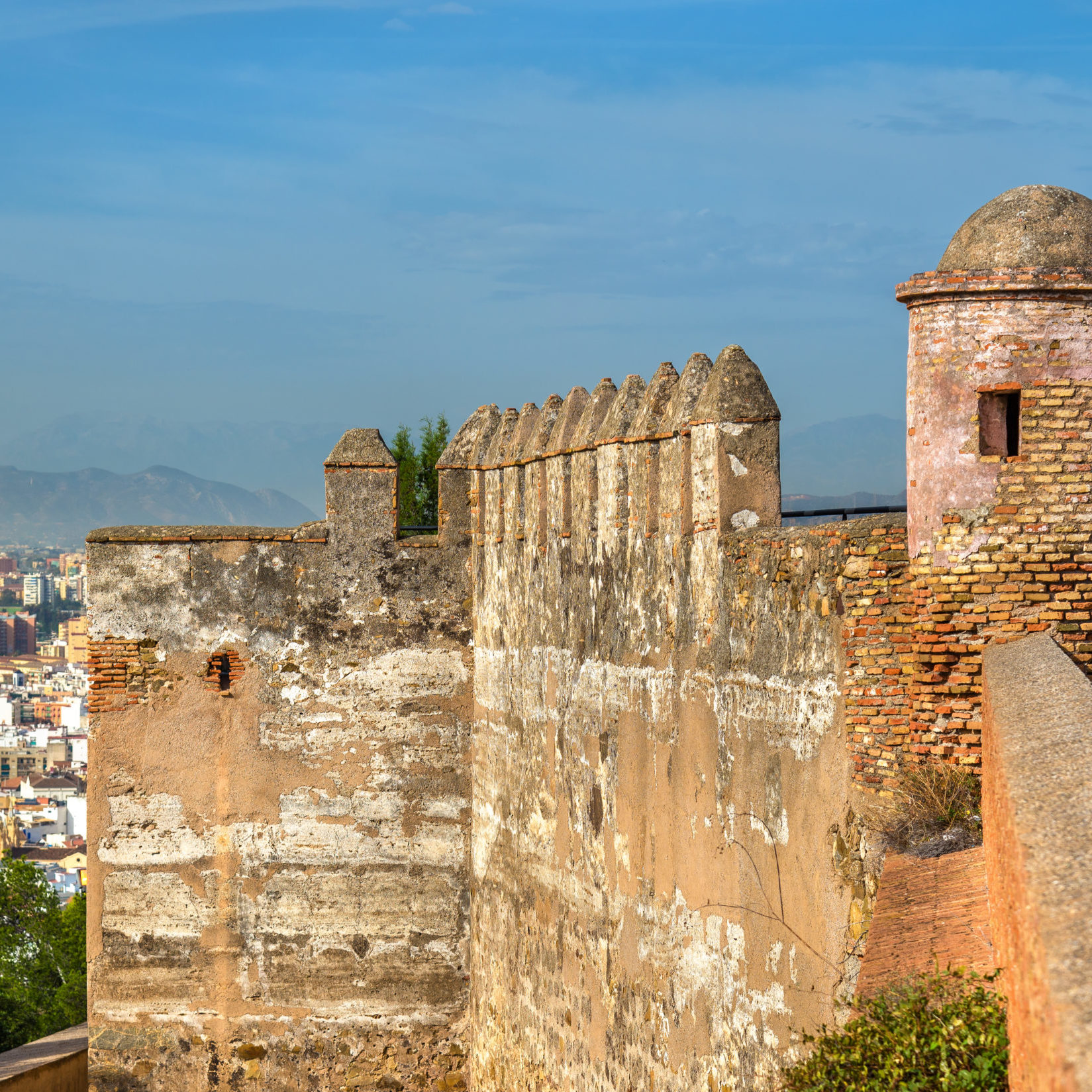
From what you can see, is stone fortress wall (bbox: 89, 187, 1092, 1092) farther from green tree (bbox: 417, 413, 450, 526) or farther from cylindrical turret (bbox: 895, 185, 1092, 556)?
green tree (bbox: 417, 413, 450, 526)

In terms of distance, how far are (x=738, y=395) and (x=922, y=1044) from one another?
3621 mm

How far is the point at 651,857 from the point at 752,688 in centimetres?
158

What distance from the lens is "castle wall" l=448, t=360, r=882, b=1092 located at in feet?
19.5

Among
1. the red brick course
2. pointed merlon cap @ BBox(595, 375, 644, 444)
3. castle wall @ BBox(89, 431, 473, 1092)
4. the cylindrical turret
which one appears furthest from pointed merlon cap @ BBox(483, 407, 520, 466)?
the red brick course

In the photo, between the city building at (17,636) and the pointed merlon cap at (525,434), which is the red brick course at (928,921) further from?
the city building at (17,636)

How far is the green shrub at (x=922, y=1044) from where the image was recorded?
369cm

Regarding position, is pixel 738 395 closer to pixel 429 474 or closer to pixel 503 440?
pixel 503 440

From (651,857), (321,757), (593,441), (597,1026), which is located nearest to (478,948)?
(321,757)

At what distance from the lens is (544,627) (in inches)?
367

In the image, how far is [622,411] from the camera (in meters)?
8.15

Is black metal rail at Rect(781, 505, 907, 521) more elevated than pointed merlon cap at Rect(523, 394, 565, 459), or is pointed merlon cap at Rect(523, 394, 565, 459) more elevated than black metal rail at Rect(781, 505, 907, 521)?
pointed merlon cap at Rect(523, 394, 565, 459)

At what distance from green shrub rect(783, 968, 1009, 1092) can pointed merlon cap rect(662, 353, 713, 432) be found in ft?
11.5

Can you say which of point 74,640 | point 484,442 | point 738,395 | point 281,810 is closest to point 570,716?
point 738,395

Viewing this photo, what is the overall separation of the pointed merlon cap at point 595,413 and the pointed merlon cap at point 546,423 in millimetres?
522
